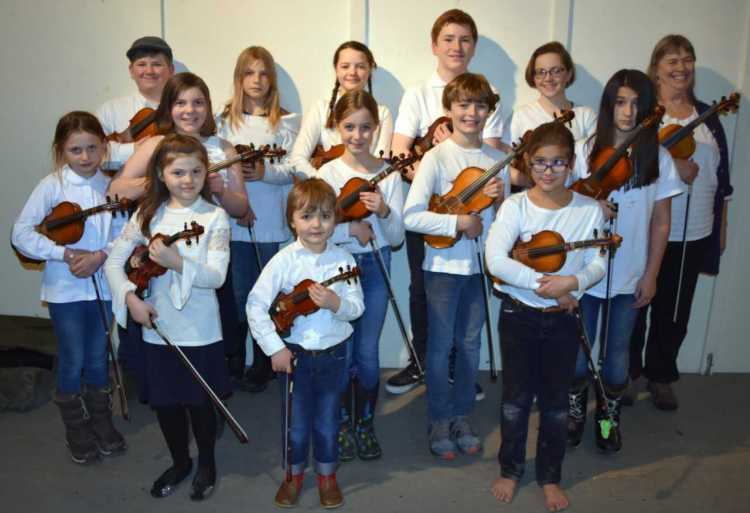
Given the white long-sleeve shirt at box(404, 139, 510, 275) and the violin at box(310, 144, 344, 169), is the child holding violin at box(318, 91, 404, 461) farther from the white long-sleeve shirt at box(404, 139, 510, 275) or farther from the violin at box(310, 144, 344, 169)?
the violin at box(310, 144, 344, 169)

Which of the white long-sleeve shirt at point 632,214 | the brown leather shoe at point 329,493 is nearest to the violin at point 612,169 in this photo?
the white long-sleeve shirt at point 632,214

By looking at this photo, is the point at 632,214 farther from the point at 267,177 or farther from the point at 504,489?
the point at 267,177

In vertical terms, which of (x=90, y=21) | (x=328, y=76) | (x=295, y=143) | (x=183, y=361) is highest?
(x=90, y=21)

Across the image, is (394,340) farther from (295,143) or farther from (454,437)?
(295,143)

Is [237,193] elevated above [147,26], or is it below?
below

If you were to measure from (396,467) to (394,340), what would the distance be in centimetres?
127

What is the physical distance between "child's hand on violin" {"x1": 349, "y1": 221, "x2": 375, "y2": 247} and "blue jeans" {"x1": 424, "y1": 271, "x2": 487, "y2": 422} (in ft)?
1.16

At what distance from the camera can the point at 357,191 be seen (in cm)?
295

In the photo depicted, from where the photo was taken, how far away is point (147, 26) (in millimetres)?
4027

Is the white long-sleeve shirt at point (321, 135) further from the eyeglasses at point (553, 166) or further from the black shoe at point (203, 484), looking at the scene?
the black shoe at point (203, 484)

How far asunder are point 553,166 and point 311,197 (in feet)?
3.07

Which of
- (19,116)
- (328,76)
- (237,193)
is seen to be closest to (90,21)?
(19,116)

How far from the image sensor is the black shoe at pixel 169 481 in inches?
116

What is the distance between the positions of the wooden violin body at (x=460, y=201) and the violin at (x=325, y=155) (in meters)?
0.60
